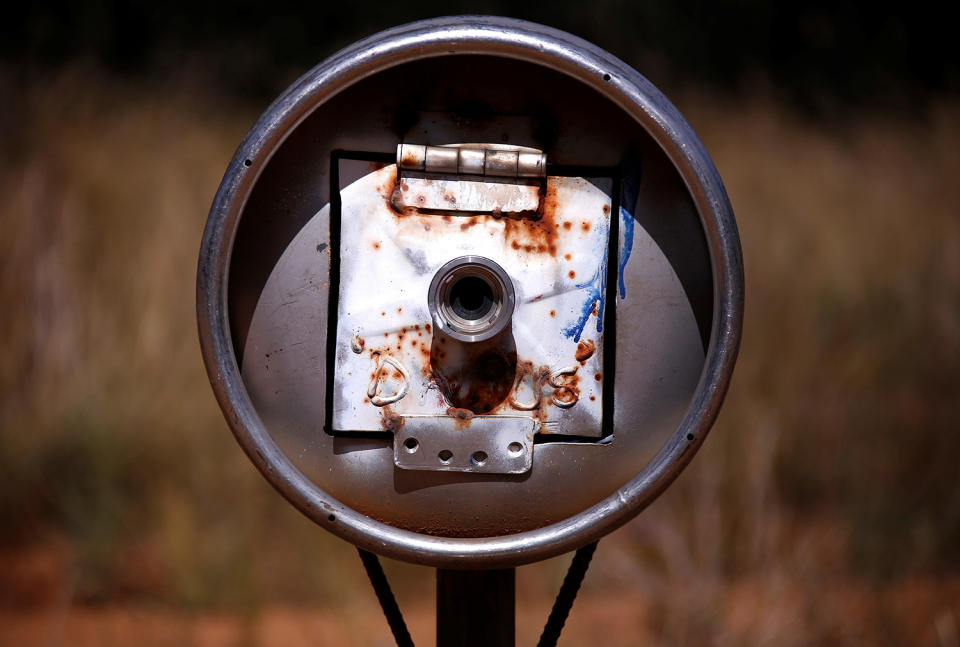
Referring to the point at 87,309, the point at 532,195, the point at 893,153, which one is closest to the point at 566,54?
the point at 532,195

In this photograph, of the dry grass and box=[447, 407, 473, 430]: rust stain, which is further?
the dry grass

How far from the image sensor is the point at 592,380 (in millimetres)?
1260

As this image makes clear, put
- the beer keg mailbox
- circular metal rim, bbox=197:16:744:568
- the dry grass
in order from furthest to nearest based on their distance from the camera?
the dry grass < the beer keg mailbox < circular metal rim, bbox=197:16:744:568

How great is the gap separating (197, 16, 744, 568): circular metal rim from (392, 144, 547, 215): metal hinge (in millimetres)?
123

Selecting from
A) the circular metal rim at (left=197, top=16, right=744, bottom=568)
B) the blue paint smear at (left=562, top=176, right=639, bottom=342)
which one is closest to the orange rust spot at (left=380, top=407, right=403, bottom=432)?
the circular metal rim at (left=197, top=16, right=744, bottom=568)

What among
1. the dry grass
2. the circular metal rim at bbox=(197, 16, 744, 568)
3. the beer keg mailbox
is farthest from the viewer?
the dry grass

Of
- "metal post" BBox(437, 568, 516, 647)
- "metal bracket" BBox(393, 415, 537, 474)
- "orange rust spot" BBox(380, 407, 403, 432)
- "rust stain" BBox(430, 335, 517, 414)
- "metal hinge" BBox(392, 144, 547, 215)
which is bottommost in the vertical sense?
"metal post" BBox(437, 568, 516, 647)

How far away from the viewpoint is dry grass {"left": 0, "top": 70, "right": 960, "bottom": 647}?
3.01 meters

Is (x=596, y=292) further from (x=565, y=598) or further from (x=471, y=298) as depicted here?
(x=565, y=598)

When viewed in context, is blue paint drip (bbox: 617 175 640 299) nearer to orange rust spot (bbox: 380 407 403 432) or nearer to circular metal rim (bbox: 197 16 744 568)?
circular metal rim (bbox: 197 16 744 568)

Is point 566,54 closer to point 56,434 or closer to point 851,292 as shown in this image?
point 56,434

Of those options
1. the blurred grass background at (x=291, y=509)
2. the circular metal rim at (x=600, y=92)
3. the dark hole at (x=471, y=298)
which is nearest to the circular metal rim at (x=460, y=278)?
the dark hole at (x=471, y=298)

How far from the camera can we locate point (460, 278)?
1.21 metres

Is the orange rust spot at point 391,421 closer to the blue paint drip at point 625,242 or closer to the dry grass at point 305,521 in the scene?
the blue paint drip at point 625,242
